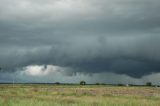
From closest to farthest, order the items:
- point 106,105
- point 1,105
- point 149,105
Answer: point 1,105 < point 106,105 < point 149,105

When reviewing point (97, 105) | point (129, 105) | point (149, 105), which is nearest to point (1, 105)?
point (97, 105)

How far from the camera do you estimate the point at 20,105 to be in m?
28.0

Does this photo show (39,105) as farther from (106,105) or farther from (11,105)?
(106,105)

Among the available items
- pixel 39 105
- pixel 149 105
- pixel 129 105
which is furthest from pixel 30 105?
pixel 149 105

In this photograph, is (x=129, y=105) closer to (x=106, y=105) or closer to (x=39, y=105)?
(x=106, y=105)

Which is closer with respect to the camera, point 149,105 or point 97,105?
point 97,105

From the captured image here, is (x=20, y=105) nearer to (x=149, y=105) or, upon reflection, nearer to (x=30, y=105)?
(x=30, y=105)

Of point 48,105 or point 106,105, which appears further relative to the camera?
point 106,105

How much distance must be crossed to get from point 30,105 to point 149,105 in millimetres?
13195

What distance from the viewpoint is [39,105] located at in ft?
92.4

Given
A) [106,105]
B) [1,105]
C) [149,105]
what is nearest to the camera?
[1,105]

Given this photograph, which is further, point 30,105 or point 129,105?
point 129,105

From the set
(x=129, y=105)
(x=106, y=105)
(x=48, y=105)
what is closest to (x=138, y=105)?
(x=129, y=105)

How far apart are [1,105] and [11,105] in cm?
82
